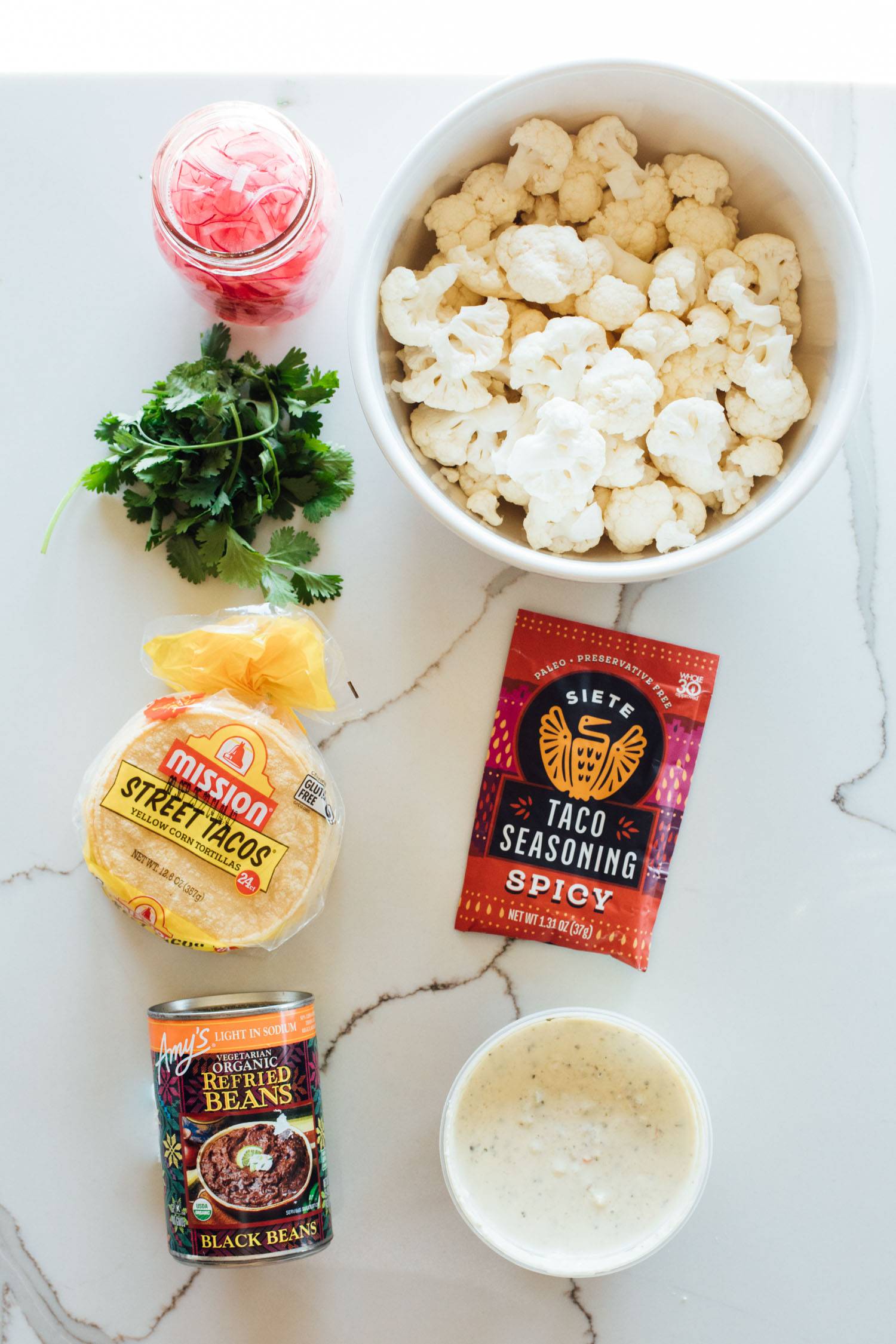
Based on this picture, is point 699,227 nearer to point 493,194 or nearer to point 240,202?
point 493,194

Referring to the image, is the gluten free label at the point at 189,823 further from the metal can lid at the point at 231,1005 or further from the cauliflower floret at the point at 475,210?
the cauliflower floret at the point at 475,210

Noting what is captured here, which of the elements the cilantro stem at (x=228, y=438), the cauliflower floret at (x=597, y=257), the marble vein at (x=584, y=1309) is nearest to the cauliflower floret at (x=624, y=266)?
the cauliflower floret at (x=597, y=257)

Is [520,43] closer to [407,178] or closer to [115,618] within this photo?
[407,178]

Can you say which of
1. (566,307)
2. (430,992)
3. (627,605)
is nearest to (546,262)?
(566,307)

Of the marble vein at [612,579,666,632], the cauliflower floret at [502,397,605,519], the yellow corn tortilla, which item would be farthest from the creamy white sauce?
the cauliflower floret at [502,397,605,519]

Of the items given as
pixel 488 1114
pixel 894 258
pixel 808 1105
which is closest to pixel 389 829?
pixel 488 1114

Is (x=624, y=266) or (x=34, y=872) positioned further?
(x=34, y=872)
